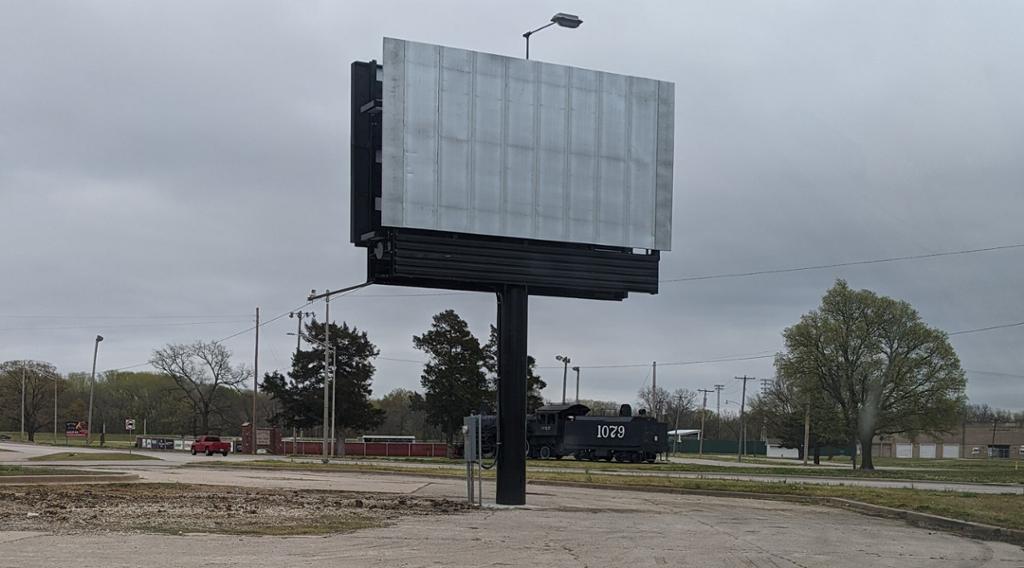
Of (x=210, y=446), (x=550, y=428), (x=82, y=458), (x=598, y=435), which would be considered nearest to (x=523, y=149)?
(x=82, y=458)

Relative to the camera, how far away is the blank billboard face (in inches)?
869

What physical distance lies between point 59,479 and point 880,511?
818 inches

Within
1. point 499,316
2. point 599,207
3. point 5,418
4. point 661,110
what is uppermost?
point 661,110

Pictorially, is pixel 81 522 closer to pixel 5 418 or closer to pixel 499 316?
pixel 499 316

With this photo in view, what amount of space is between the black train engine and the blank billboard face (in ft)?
130

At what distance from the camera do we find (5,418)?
135 meters

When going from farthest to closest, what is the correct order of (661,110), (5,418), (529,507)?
(5,418) < (661,110) < (529,507)

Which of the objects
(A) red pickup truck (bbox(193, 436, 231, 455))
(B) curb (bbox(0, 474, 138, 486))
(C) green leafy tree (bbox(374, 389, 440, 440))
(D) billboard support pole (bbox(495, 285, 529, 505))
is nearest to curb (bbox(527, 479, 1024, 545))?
(D) billboard support pole (bbox(495, 285, 529, 505))

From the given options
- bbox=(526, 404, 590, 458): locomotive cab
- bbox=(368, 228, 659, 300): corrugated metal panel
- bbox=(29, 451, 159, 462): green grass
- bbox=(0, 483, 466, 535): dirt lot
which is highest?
bbox=(368, 228, 659, 300): corrugated metal panel

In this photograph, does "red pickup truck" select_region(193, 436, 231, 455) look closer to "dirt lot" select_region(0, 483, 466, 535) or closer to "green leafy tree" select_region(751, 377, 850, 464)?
"green leafy tree" select_region(751, 377, 850, 464)

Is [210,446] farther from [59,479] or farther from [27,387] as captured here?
[27,387]

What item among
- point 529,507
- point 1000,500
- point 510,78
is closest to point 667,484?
point 1000,500

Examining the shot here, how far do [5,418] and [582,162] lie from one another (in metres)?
131

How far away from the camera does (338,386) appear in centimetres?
8719
